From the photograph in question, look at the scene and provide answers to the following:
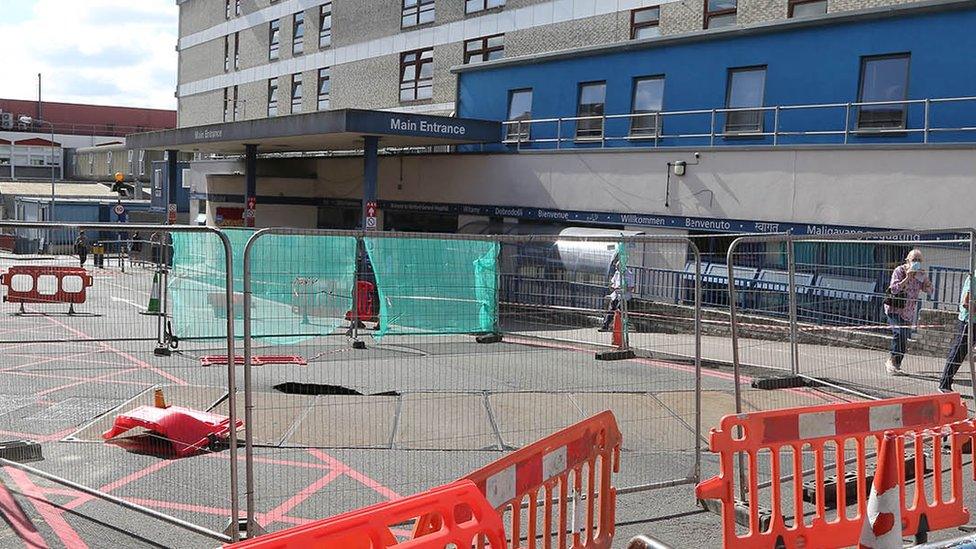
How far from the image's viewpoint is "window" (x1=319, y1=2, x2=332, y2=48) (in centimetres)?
3994

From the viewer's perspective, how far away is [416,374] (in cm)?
1080

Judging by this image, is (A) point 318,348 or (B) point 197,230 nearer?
(B) point 197,230

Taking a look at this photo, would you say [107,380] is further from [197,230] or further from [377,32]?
[377,32]

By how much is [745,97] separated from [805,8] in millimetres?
3751

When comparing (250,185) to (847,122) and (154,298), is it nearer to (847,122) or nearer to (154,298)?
(154,298)

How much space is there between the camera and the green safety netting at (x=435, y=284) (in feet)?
30.7

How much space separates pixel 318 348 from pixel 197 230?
4.79 meters

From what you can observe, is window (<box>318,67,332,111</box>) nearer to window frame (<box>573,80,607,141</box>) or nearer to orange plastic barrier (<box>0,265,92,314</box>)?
window frame (<box>573,80,607,141</box>)

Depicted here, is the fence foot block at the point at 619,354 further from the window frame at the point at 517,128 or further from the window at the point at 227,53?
the window at the point at 227,53

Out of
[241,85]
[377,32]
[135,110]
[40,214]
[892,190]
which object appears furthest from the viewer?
[135,110]

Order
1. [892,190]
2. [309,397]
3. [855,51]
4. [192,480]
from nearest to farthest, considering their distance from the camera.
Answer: [192,480], [309,397], [892,190], [855,51]

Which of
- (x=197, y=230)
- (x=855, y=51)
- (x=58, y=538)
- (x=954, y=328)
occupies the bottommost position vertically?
(x=58, y=538)

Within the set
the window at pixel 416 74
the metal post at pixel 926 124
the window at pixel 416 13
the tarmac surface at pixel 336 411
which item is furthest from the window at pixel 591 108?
the tarmac surface at pixel 336 411

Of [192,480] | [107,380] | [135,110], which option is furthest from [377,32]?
[135,110]
